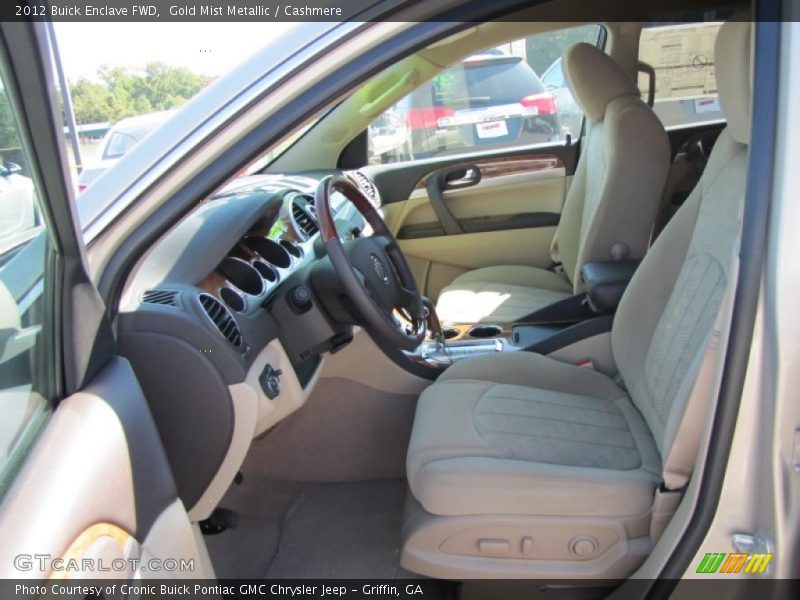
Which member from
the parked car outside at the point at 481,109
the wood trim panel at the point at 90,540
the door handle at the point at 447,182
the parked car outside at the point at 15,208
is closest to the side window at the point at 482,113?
the parked car outside at the point at 481,109

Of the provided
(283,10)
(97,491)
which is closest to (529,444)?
(97,491)

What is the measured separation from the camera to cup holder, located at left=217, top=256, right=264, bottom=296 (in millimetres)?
1576

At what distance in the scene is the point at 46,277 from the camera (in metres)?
0.94

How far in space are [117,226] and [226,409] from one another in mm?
433

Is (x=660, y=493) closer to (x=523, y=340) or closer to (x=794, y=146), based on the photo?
(x=794, y=146)

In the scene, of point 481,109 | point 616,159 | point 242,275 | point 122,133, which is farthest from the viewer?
point 481,109

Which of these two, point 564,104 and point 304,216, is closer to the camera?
point 304,216

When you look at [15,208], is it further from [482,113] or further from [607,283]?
[482,113]

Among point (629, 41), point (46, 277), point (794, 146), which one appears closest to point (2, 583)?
point (46, 277)

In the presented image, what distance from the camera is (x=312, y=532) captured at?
6.11 ft

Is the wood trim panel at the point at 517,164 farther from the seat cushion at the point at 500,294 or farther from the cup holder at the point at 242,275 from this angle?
the cup holder at the point at 242,275

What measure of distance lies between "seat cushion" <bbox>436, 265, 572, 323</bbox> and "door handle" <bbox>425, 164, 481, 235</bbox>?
15.5 inches

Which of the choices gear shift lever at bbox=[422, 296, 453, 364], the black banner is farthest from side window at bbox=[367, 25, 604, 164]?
the black banner

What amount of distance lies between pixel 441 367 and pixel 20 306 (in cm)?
133
